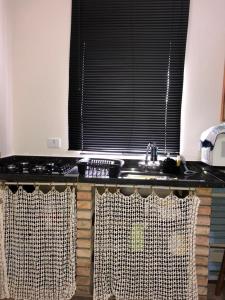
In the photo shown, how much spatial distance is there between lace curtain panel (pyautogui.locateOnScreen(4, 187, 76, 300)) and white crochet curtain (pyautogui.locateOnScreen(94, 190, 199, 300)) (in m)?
0.21

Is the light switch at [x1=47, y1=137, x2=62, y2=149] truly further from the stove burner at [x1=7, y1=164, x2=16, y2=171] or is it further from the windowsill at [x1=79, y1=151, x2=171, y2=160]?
the stove burner at [x1=7, y1=164, x2=16, y2=171]

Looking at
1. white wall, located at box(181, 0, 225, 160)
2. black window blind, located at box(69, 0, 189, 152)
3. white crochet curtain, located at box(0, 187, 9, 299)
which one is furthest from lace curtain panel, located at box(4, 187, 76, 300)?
white wall, located at box(181, 0, 225, 160)

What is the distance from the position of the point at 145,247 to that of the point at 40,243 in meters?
0.74

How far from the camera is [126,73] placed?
8.09ft

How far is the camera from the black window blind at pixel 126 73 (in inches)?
94.7

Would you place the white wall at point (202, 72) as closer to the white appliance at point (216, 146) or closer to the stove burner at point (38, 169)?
the white appliance at point (216, 146)

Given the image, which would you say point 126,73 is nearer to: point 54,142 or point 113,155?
point 113,155

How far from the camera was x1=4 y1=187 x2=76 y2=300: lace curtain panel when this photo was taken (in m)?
1.89

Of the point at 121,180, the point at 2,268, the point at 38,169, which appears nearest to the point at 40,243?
the point at 2,268

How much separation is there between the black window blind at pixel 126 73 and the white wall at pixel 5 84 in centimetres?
57

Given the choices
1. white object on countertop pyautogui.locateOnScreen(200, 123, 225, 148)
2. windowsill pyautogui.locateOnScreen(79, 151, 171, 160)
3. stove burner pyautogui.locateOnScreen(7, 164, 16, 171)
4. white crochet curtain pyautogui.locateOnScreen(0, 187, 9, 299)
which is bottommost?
white crochet curtain pyautogui.locateOnScreen(0, 187, 9, 299)

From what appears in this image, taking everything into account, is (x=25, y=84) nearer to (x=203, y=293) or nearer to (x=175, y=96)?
(x=175, y=96)

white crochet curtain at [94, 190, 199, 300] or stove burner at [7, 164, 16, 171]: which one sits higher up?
stove burner at [7, 164, 16, 171]

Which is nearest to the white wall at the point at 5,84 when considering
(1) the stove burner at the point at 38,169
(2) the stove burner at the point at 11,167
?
(2) the stove burner at the point at 11,167
